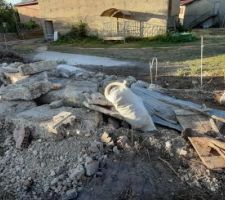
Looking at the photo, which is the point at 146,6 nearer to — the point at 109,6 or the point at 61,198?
the point at 109,6

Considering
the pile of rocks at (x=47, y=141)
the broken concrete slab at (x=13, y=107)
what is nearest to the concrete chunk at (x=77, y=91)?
the pile of rocks at (x=47, y=141)

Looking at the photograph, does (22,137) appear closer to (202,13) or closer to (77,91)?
(77,91)

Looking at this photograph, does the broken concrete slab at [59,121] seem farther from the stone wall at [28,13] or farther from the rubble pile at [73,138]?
the stone wall at [28,13]

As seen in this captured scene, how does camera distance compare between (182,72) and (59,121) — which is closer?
(59,121)

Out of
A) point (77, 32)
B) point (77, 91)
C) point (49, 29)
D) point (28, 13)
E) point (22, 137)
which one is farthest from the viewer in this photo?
point (28, 13)

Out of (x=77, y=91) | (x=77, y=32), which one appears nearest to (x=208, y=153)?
(x=77, y=91)

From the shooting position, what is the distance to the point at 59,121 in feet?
16.9

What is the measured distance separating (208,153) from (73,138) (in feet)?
6.82

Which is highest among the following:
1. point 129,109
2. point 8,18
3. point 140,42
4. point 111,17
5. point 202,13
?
point 129,109

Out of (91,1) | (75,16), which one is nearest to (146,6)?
(91,1)

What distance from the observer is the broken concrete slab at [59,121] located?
202 inches

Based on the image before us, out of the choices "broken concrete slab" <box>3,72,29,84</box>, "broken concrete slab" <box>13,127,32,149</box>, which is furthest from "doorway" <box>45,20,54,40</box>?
"broken concrete slab" <box>13,127,32,149</box>

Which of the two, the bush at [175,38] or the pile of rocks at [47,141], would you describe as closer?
the pile of rocks at [47,141]

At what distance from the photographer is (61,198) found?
4.25m
